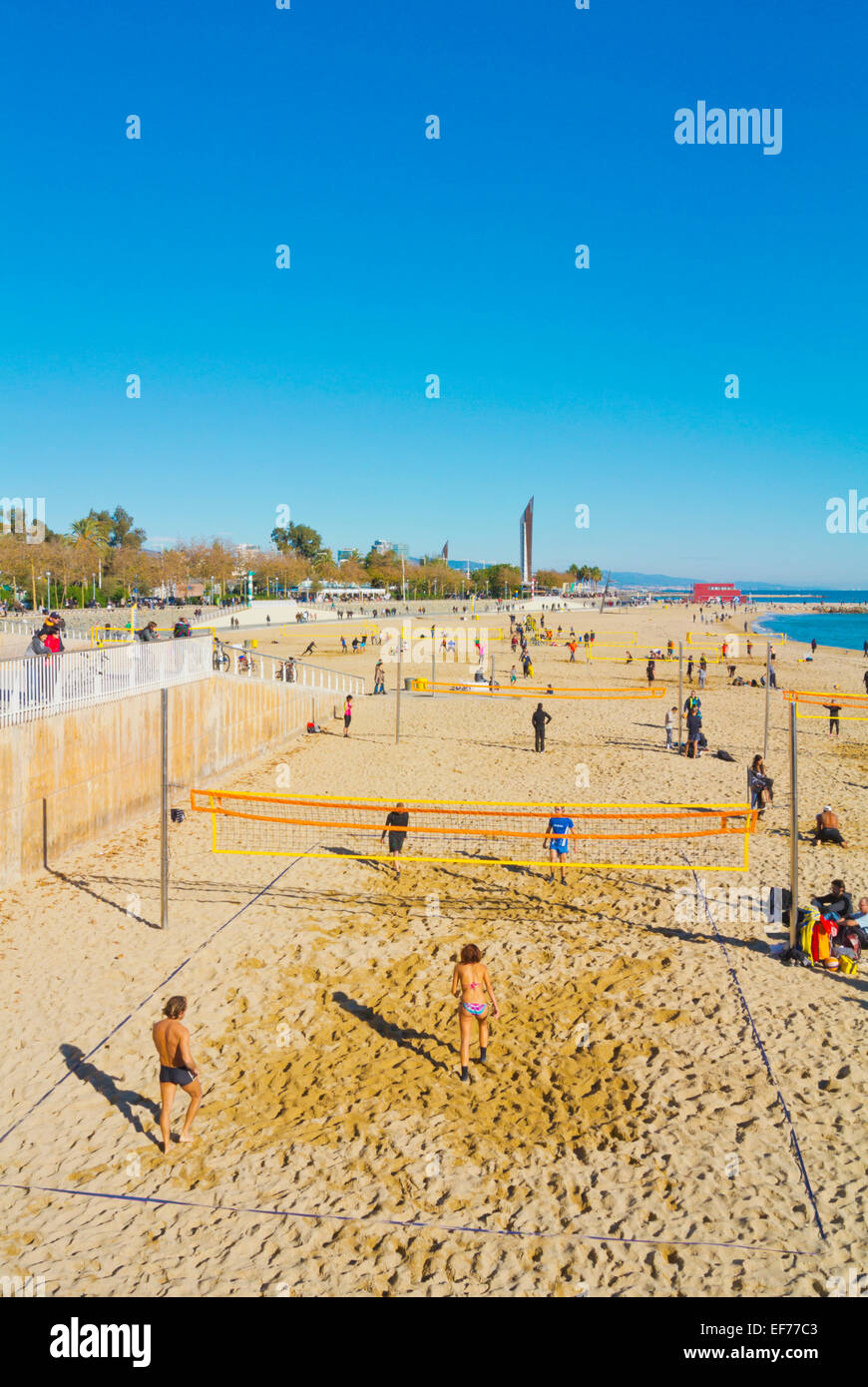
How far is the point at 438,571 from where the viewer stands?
129 meters

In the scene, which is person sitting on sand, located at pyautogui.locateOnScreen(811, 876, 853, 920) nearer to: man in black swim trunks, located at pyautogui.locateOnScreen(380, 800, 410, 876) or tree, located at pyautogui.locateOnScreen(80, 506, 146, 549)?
man in black swim trunks, located at pyautogui.locateOnScreen(380, 800, 410, 876)

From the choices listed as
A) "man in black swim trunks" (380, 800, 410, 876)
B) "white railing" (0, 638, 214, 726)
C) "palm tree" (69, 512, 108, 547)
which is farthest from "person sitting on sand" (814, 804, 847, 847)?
"palm tree" (69, 512, 108, 547)

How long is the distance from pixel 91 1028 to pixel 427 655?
3888 centimetres

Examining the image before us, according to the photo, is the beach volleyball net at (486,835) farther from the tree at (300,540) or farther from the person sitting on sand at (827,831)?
the tree at (300,540)

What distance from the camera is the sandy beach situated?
15.8ft

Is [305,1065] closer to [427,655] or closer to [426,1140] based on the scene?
[426,1140]

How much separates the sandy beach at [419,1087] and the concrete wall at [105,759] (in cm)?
58

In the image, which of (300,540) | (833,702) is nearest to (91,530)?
(300,540)

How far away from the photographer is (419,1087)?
6613 millimetres

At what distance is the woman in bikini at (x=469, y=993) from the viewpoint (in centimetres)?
668

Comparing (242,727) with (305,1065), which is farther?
(242,727)

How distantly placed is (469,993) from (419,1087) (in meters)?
0.85

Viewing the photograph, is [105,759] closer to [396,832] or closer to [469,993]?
[396,832]
